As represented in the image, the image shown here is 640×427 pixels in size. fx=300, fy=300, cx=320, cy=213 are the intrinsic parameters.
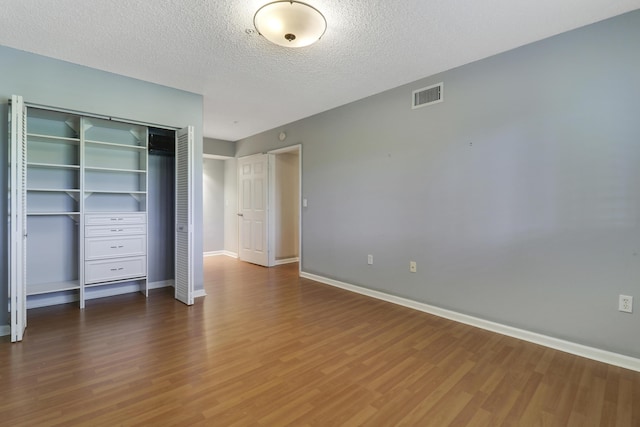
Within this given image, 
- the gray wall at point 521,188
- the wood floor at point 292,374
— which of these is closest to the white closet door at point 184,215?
the wood floor at point 292,374

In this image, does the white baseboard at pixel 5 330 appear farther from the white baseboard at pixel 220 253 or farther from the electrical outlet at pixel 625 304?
the electrical outlet at pixel 625 304

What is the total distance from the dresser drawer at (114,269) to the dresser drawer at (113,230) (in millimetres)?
308

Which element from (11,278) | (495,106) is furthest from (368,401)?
(11,278)

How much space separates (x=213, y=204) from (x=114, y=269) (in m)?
3.44

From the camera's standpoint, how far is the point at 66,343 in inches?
97.3

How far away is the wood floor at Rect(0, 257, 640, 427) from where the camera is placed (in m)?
1.65

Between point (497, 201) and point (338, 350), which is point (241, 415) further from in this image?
point (497, 201)

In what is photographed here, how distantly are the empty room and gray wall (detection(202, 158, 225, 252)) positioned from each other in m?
2.47

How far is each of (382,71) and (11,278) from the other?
12.4ft

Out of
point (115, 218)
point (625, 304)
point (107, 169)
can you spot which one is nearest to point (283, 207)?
point (115, 218)

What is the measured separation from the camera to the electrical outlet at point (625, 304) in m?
2.16

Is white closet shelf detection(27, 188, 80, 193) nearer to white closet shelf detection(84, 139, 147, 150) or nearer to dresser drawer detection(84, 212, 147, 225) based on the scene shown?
dresser drawer detection(84, 212, 147, 225)

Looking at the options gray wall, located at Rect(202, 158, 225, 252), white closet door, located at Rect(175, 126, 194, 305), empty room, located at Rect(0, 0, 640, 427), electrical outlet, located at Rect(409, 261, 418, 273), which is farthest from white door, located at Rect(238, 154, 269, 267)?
electrical outlet, located at Rect(409, 261, 418, 273)

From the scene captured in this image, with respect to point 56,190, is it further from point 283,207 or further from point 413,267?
point 413,267
